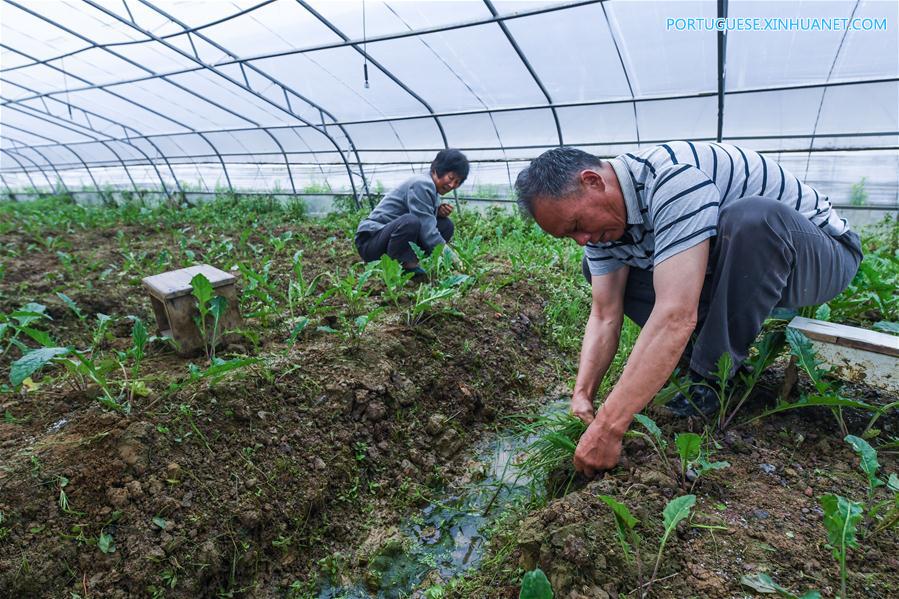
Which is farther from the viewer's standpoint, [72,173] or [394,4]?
[72,173]

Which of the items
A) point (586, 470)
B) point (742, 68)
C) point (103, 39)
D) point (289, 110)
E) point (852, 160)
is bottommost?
point (586, 470)

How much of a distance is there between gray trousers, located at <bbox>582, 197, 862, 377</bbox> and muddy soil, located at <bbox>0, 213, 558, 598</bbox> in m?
1.17

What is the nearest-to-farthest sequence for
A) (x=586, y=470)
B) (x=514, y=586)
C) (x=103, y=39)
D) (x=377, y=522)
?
1. (x=514, y=586)
2. (x=586, y=470)
3. (x=377, y=522)
4. (x=103, y=39)

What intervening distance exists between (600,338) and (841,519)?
0.92 m

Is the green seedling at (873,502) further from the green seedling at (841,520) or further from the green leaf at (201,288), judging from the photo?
the green leaf at (201,288)

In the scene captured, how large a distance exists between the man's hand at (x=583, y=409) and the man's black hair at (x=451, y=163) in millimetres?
2026

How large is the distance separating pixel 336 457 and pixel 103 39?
23.5 ft

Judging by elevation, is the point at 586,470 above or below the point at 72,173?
below

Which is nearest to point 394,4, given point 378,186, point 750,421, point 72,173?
point 378,186

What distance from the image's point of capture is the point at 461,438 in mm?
2316

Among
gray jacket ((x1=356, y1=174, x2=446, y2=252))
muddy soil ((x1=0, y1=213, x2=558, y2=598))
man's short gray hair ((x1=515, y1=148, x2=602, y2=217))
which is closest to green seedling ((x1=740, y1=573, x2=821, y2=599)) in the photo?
man's short gray hair ((x1=515, y1=148, x2=602, y2=217))

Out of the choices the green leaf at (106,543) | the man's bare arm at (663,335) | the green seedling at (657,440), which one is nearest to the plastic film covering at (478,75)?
the man's bare arm at (663,335)

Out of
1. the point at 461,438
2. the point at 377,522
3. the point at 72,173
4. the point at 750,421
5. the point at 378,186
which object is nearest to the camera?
the point at 750,421

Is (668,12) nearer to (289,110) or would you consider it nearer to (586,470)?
(586,470)
